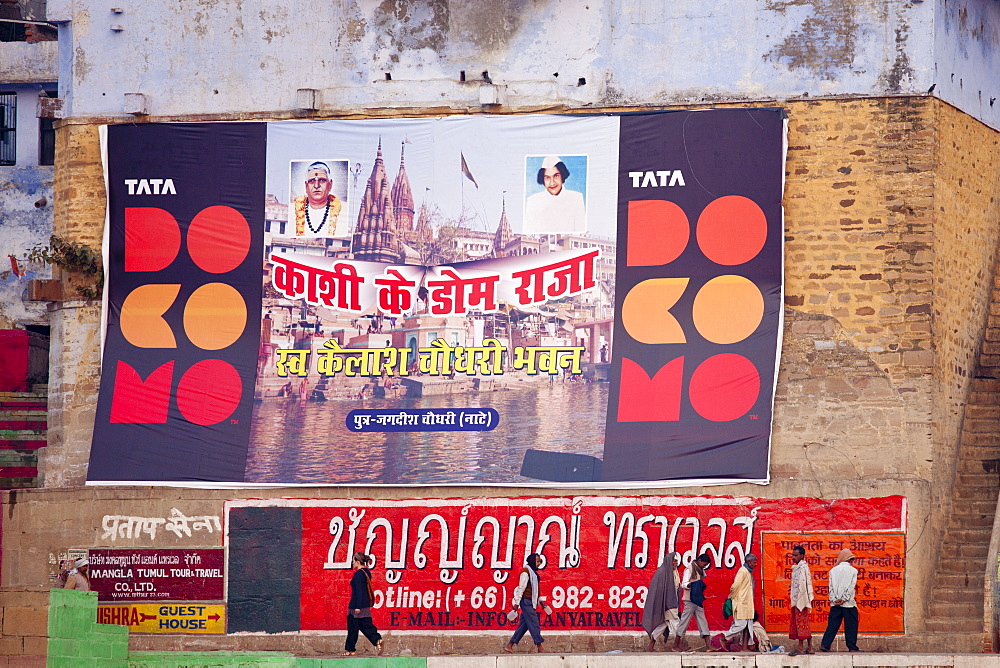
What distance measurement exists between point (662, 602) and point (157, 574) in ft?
20.9

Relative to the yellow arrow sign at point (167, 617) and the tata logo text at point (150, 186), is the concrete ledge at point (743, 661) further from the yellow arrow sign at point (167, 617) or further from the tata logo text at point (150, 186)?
the tata logo text at point (150, 186)

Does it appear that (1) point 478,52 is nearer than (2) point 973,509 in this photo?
No

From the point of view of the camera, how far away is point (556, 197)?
19641 millimetres

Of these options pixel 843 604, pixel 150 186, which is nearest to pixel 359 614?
pixel 843 604

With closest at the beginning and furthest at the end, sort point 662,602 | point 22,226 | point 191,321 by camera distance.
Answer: point 662,602
point 191,321
point 22,226

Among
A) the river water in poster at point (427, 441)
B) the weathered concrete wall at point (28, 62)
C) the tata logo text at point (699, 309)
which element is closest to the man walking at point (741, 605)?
the tata logo text at point (699, 309)

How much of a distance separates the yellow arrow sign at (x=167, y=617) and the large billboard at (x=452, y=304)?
1573mm

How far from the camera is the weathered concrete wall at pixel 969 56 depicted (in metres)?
19.6

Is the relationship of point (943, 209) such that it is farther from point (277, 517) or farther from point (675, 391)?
point (277, 517)

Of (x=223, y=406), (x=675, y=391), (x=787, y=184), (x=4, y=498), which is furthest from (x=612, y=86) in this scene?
(x=4, y=498)

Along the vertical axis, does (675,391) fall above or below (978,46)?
below

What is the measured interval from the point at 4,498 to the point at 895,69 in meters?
12.4

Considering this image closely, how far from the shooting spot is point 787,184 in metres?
19.6

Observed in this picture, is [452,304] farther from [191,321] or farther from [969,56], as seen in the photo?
[969,56]
